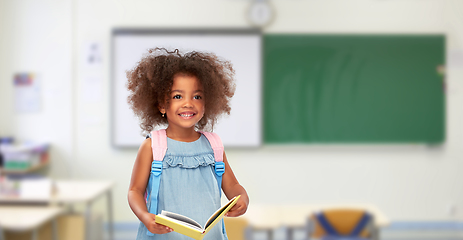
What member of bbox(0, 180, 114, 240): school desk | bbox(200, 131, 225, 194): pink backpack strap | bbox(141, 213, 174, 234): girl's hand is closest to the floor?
bbox(0, 180, 114, 240): school desk

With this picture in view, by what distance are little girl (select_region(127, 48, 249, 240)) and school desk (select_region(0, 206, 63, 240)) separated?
5.06 feet

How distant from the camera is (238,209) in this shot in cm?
71

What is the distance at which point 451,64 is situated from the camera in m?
2.23

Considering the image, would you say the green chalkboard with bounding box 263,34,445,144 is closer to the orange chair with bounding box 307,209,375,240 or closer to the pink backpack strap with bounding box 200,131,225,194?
the orange chair with bounding box 307,209,375,240

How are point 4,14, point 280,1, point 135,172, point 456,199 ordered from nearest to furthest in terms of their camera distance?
1. point 135,172
2. point 4,14
3. point 280,1
4. point 456,199

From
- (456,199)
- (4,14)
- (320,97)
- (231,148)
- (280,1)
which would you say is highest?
(280,1)

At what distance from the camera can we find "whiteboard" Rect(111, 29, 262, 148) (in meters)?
2.11

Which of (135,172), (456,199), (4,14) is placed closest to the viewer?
(135,172)

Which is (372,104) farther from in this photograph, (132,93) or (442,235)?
(132,93)

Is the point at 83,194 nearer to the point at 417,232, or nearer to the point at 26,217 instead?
the point at 26,217

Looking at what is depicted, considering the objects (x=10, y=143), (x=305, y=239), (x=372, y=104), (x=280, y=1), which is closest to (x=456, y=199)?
(x=372, y=104)

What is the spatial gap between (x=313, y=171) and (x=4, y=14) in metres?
1.98

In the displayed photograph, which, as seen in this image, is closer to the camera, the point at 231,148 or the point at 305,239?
the point at 305,239

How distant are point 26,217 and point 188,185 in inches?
66.5
